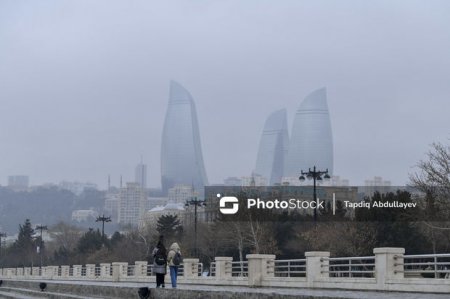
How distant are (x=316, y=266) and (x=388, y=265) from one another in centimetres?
455

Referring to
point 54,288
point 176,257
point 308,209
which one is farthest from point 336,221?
point 308,209

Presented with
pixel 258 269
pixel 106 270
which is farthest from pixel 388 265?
pixel 106 270

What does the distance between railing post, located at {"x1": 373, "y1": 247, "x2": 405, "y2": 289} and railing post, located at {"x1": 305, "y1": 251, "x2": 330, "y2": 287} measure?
4079mm

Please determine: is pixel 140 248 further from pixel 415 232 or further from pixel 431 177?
pixel 431 177

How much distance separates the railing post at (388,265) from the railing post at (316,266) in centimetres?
408

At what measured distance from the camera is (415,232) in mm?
56000

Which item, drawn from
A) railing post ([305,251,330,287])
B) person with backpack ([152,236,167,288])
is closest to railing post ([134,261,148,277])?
railing post ([305,251,330,287])

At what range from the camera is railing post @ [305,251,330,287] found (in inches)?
1065

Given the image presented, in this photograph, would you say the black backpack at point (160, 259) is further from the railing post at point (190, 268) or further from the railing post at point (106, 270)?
the railing post at point (106, 270)

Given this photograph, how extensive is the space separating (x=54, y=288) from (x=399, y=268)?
599 inches

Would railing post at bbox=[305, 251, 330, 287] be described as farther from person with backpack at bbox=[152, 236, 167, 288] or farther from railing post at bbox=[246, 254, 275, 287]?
person with backpack at bbox=[152, 236, 167, 288]

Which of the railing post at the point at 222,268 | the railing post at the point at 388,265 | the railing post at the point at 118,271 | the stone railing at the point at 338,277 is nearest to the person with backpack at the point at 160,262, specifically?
the stone railing at the point at 338,277

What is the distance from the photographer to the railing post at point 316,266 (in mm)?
27062

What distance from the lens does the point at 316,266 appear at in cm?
2716
